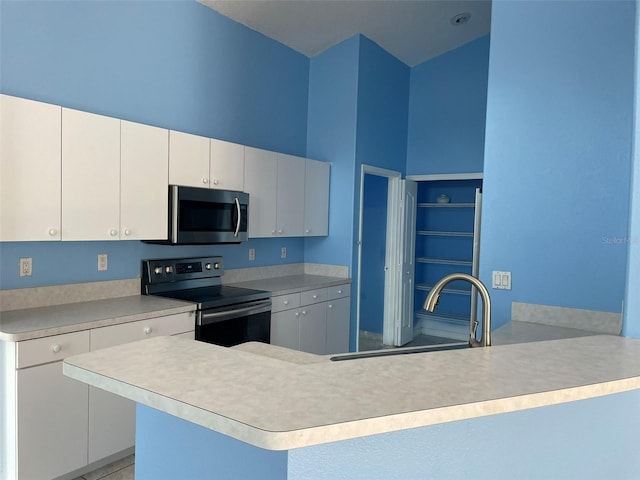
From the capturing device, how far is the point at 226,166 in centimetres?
364

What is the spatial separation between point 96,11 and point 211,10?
1.10 metres

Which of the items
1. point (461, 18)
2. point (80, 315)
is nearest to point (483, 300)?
point (80, 315)

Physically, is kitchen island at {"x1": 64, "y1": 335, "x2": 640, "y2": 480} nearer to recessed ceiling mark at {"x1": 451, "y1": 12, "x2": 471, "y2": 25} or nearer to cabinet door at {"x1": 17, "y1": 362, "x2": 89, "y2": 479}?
cabinet door at {"x1": 17, "y1": 362, "x2": 89, "y2": 479}

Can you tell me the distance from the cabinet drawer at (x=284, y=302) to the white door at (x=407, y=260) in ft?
6.22

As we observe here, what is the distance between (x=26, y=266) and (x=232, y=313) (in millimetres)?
1321

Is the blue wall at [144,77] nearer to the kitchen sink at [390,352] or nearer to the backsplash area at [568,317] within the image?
the kitchen sink at [390,352]

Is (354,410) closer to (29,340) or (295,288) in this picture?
(29,340)

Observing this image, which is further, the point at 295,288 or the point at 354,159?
the point at 354,159

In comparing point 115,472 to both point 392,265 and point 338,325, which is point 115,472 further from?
point 392,265

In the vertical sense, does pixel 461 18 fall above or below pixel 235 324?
above

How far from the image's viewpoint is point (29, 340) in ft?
7.21

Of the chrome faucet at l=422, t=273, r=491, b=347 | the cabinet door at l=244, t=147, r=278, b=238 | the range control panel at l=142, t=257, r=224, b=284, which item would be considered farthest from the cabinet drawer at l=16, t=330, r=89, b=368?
the chrome faucet at l=422, t=273, r=491, b=347

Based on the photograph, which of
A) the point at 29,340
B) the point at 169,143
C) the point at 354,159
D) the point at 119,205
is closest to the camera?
the point at 29,340

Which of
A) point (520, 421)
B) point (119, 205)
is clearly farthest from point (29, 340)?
point (520, 421)
